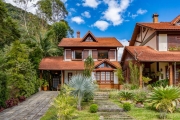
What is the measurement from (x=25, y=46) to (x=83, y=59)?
8276 millimetres

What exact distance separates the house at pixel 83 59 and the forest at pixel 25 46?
105 inches

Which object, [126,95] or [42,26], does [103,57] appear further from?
[42,26]

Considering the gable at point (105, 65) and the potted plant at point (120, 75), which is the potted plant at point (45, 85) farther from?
the potted plant at point (120, 75)

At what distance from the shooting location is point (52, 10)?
43.2 metres

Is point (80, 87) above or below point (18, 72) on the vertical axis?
below

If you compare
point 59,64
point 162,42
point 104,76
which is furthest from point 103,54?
point 162,42

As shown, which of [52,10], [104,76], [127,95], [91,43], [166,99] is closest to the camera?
[166,99]

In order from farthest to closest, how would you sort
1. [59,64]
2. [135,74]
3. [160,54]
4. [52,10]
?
[52,10], [59,64], [160,54], [135,74]

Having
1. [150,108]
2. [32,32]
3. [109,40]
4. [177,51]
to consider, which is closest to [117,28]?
[109,40]

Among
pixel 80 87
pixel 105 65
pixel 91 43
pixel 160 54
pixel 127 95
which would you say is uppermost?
pixel 91 43

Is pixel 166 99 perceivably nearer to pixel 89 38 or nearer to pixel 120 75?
pixel 120 75

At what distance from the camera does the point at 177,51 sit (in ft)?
64.2

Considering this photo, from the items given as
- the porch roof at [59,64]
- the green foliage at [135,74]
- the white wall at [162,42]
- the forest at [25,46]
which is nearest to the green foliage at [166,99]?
the green foliage at [135,74]

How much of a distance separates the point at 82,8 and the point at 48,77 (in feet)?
55.8
